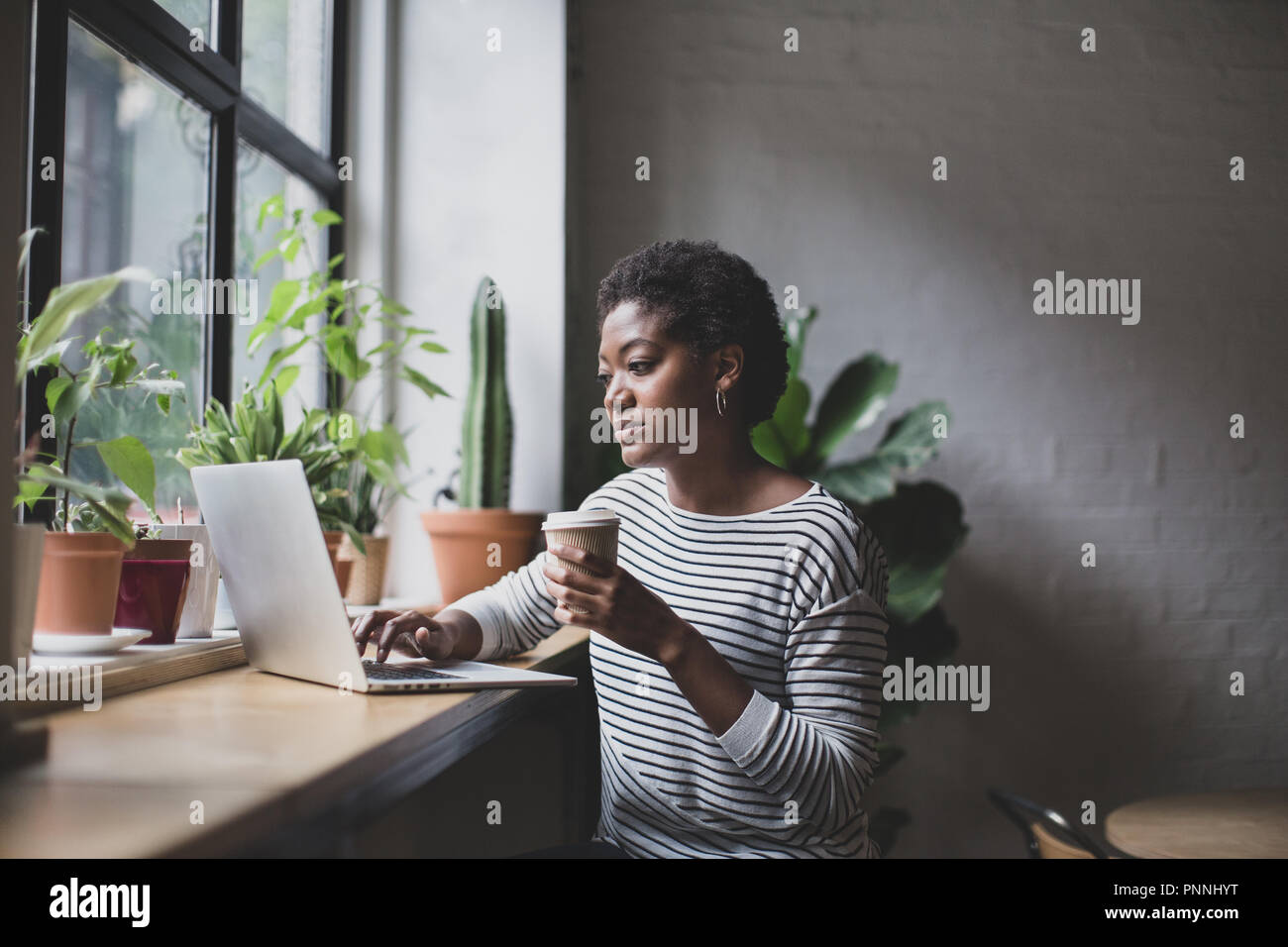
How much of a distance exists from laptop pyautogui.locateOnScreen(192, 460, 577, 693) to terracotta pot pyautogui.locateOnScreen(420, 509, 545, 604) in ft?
3.13

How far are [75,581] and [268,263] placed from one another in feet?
4.59

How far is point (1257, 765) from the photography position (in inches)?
124

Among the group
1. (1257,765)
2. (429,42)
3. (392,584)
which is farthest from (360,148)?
(1257,765)

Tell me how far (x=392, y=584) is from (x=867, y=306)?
1.74m

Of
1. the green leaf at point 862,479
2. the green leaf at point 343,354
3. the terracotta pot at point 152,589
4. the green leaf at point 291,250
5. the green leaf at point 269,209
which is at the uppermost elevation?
the green leaf at point 269,209

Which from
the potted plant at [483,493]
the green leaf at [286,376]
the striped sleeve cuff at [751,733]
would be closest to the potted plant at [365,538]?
the potted plant at [483,493]

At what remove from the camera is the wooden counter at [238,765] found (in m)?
0.66

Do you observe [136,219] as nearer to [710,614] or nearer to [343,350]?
[343,350]

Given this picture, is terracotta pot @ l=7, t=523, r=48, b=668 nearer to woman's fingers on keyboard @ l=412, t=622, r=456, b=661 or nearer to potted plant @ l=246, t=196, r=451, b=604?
woman's fingers on keyboard @ l=412, t=622, r=456, b=661

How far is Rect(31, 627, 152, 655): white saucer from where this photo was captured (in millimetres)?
1181

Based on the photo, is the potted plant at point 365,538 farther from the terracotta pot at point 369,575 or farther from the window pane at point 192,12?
the window pane at point 192,12

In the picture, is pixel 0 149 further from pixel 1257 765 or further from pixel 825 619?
pixel 1257 765

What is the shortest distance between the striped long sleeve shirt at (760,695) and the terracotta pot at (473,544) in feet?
2.89

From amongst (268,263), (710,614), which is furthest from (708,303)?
(268,263)
